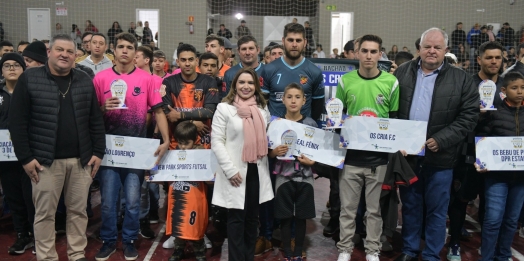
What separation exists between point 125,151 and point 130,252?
106cm

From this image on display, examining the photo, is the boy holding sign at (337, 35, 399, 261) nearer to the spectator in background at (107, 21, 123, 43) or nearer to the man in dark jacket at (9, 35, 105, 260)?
the man in dark jacket at (9, 35, 105, 260)

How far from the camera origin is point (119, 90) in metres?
4.25

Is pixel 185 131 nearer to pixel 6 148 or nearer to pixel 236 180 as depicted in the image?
pixel 236 180

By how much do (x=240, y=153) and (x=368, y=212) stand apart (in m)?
1.45

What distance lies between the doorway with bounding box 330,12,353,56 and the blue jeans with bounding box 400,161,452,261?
51.9 feet

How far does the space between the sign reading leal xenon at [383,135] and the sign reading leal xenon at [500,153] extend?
0.59 meters

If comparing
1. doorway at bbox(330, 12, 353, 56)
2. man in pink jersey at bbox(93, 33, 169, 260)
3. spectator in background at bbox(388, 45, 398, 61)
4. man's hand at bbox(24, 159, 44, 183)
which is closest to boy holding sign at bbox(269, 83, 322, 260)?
man in pink jersey at bbox(93, 33, 169, 260)

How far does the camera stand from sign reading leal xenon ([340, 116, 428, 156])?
13.7 feet

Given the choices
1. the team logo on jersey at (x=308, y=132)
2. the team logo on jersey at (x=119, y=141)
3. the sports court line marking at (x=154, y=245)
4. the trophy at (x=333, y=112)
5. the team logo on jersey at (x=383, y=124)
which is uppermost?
the trophy at (x=333, y=112)

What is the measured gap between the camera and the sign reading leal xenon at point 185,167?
454 centimetres

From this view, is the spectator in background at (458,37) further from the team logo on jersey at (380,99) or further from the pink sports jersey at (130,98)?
the pink sports jersey at (130,98)

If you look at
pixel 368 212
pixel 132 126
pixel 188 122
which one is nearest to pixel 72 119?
pixel 132 126

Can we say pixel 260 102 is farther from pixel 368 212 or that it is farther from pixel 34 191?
pixel 34 191

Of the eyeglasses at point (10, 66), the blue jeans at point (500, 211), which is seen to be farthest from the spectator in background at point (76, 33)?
the blue jeans at point (500, 211)
